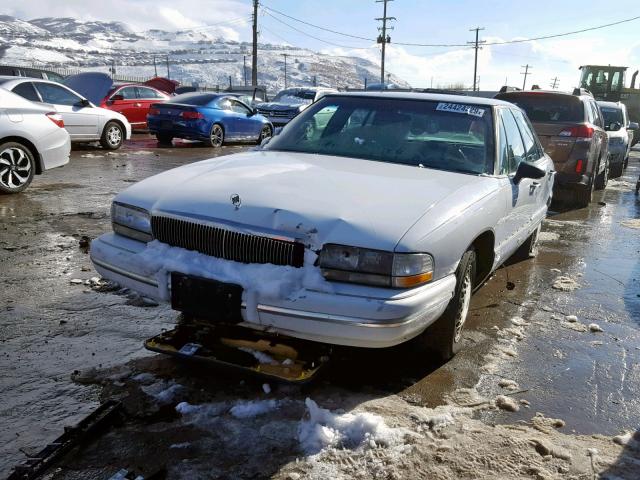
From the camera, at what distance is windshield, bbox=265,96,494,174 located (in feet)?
13.0

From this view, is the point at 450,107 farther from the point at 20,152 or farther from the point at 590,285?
the point at 20,152

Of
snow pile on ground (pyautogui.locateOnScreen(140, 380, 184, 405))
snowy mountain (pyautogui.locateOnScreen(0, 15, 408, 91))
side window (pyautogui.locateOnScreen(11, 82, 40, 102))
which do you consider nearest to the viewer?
snow pile on ground (pyautogui.locateOnScreen(140, 380, 184, 405))

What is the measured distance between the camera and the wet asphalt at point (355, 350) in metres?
2.97

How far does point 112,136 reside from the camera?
1295 cm

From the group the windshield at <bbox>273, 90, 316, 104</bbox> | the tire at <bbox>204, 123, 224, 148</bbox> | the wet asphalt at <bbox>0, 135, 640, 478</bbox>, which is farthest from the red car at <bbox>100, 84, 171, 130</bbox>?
the wet asphalt at <bbox>0, 135, 640, 478</bbox>

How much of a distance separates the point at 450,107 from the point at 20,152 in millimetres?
5888

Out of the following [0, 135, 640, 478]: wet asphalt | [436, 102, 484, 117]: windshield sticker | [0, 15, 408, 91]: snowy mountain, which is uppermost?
[0, 15, 408, 91]: snowy mountain

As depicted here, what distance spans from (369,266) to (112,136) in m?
11.6

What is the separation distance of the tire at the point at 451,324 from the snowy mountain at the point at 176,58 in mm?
105683

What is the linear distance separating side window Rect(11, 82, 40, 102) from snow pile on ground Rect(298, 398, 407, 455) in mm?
9745

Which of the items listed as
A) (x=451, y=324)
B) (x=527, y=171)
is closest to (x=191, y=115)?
(x=527, y=171)

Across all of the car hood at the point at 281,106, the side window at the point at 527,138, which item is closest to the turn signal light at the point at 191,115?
the car hood at the point at 281,106

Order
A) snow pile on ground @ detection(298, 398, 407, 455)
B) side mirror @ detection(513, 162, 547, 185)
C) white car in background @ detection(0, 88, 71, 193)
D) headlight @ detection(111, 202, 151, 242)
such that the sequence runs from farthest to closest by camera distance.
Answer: white car in background @ detection(0, 88, 71, 193) < side mirror @ detection(513, 162, 547, 185) < headlight @ detection(111, 202, 151, 242) < snow pile on ground @ detection(298, 398, 407, 455)

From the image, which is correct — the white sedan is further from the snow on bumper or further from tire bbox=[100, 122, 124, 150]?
tire bbox=[100, 122, 124, 150]
